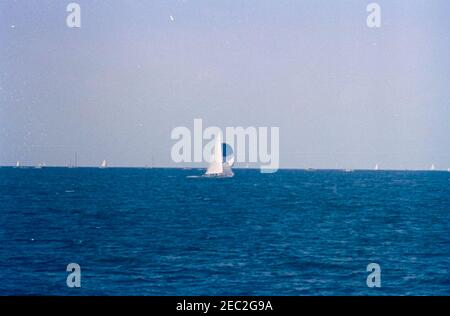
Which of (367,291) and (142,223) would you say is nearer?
(367,291)

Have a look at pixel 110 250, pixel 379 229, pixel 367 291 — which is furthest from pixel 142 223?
pixel 367 291

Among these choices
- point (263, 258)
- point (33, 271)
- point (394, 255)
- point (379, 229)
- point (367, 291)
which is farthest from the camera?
point (379, 229)

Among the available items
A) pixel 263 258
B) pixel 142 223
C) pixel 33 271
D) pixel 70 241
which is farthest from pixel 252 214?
pixel 33 271

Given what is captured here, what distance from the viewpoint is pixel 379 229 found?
6819 centimetres

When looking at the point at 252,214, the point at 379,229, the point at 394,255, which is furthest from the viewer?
the point at 252,214

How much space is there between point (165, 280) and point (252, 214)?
4836 cm

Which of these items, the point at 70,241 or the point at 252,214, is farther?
the point at 252,214

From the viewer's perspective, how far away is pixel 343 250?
51.7 meters
